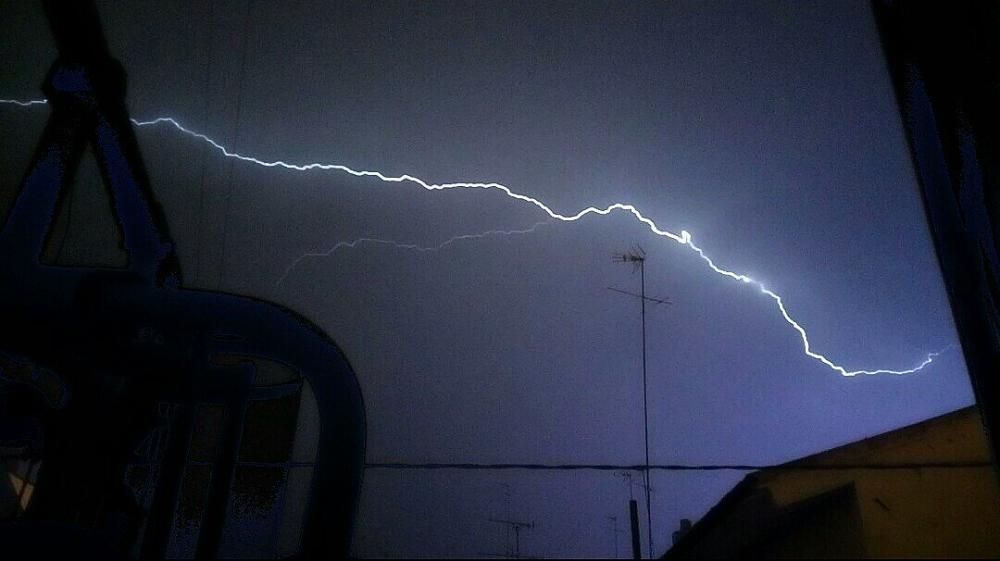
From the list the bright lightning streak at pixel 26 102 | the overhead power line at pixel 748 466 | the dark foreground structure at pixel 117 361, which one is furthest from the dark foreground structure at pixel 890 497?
the bright lightning streak at pixel 26 102

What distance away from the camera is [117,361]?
0.86 m

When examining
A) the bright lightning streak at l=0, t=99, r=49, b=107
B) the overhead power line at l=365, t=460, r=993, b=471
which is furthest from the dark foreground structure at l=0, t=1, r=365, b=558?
the bright lightning streak at l=0, t=99, r=49, b=107

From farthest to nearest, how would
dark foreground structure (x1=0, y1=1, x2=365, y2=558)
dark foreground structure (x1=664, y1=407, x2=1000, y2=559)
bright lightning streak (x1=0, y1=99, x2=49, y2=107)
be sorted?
bright lightning streak (x1=0, y1=99, x2=49, y2=107), dark foreground structure (x1=664, y1=407, x2=1000, y2=559), dark foreground structure (x1=0, y1=1, x2=365, y2=558)

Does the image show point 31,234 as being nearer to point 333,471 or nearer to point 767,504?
point 333,471

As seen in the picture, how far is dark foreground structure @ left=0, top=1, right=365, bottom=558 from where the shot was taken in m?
0.68

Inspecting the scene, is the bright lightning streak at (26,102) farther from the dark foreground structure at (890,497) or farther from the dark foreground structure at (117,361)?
the dark foreground structure at (890,497)

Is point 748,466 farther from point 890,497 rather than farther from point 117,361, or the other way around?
point 117,361

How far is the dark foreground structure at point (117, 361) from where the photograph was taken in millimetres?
677

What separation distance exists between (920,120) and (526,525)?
756 inches

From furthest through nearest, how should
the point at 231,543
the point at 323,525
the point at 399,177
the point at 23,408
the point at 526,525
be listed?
the point at 526,525
the point at 399,177
the point at 231,543
the point at 23,408
the point at 323,525

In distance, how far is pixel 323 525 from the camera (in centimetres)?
65

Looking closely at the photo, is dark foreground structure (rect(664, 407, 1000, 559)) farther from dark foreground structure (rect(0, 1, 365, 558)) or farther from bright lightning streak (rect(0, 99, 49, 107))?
bright lightning streak (rect(0, 99, 49, 107))

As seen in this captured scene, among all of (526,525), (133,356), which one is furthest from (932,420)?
(526,525)

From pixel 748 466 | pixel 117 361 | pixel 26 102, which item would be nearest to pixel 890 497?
pixel 748 466
